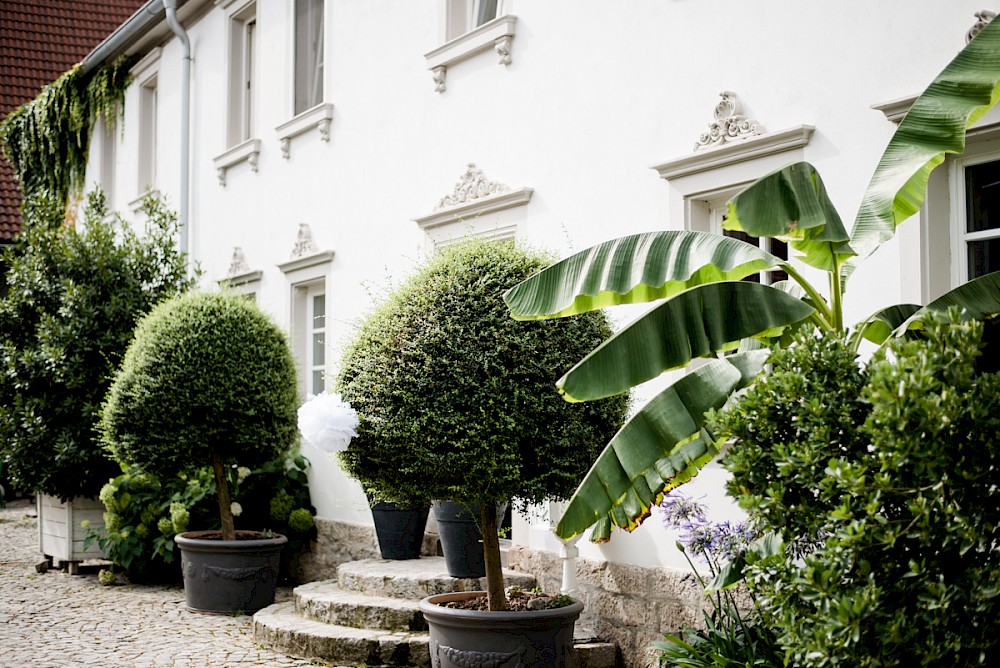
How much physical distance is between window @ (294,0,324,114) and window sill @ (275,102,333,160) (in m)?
0.30

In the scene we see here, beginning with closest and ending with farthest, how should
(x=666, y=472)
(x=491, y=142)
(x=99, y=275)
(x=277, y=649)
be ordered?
(x=666, y=472), (x=277, y=649), (x=491, y=142), (x=99, y=275)

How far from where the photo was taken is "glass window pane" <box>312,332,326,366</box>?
11891 mm

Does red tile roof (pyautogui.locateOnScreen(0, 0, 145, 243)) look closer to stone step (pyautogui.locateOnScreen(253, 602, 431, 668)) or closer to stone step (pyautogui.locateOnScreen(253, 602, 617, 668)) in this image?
stone step (pyautogui.locateOnScreen(253, 602, 431, 668))

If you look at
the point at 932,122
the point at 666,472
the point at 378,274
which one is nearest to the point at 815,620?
the point at 666,472

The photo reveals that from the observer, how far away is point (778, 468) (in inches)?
162

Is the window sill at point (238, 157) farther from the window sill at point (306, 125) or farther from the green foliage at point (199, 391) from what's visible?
the green foliage at point (199, 391)

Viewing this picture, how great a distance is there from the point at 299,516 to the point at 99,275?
338 cm

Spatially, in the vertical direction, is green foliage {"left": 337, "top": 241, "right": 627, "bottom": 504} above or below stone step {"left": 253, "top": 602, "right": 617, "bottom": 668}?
above

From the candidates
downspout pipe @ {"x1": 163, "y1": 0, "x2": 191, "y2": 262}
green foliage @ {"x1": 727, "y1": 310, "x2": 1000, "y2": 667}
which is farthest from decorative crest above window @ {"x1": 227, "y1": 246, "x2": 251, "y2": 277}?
green foliage @ {"x1": 727, "y1": 310, "x2": 1000, "y2": 667}

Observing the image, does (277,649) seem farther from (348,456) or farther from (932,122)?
(932,122)

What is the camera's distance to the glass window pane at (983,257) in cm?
546

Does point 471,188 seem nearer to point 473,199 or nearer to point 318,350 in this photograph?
point 473,199

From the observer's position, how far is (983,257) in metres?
5.52

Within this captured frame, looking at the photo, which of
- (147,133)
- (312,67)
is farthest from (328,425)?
(147,133)
